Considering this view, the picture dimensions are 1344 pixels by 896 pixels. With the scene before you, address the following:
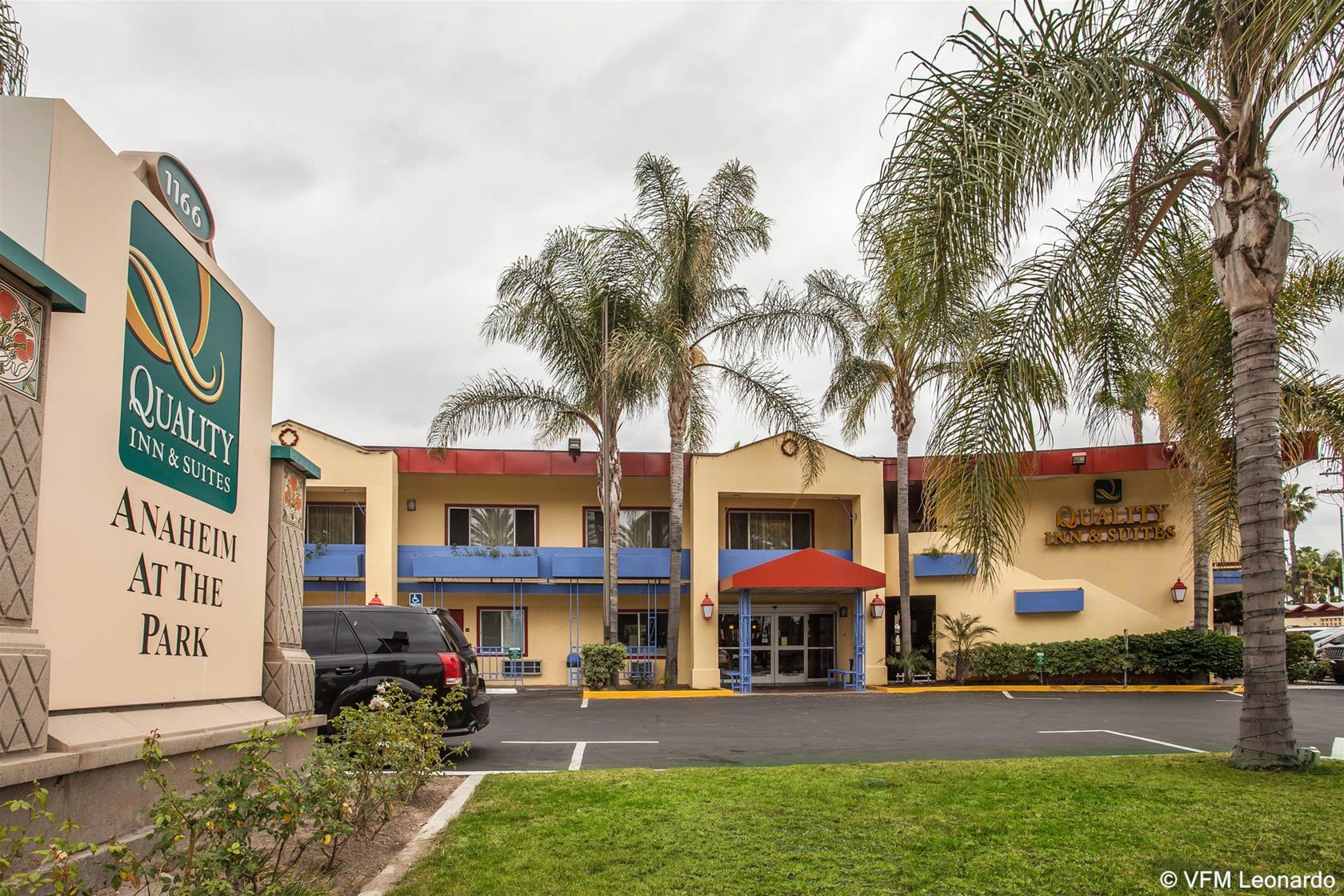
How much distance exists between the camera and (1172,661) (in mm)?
25125

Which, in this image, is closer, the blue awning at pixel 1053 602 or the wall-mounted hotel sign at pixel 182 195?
the wall-mounted hotel sign at pixel 182 195

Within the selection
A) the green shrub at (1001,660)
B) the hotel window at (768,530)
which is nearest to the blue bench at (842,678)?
the green shrub at (1001,660)

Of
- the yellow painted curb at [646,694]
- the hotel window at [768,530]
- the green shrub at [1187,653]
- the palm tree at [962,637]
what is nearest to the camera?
the yellow painted curb at [646,694]

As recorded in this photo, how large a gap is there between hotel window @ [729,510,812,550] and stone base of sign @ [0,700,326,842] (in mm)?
21947

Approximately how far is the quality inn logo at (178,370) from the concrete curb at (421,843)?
107 inches

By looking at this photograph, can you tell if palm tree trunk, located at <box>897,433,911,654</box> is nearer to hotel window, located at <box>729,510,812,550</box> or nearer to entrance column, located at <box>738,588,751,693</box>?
hotel window, located at <box>729,510,812,550</box>

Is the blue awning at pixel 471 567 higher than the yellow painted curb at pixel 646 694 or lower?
higher

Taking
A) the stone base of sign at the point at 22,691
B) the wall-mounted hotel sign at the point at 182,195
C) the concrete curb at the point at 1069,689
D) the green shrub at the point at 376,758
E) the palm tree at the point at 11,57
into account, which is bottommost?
the concrete curb at the point at 1069,689

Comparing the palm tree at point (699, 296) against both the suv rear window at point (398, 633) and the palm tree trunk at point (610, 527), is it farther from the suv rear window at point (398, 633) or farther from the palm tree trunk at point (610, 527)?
the suv rear window at point (398, 633)

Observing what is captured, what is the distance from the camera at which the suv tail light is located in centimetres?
1125

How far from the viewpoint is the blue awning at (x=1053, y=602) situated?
26172 mm

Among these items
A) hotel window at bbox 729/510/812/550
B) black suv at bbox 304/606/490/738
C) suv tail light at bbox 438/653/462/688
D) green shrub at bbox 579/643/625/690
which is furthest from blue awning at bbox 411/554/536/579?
suv tail light at bbox 438/653/462/688

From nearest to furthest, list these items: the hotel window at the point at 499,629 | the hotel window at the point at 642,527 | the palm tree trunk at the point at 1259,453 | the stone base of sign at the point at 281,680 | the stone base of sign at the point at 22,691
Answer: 1. the stone base of sign at the point at 22,691
2. the stone base of sign at the point at 281,680
3. the palm tree trunk at the point at 1259,453
4. the hotel window at the point at 499,629
5. the hotel window at the point at 642,527

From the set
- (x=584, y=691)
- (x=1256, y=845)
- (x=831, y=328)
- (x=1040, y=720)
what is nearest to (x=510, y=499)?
(x=584, y=691)
